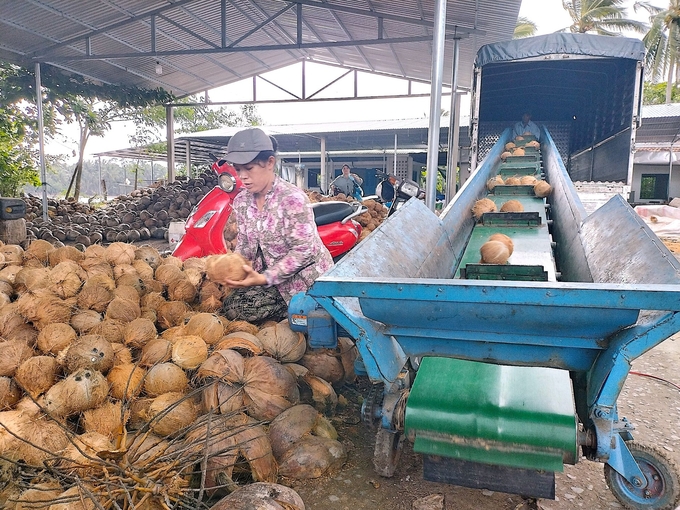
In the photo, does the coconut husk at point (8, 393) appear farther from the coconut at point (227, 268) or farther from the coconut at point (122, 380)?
the coconut at point (227, 268)

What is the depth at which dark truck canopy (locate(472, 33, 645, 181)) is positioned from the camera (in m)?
6.83

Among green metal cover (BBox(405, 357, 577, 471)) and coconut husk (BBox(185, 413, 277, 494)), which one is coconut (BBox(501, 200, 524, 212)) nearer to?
green metal cover (BBox(405, 357, 577, 471))

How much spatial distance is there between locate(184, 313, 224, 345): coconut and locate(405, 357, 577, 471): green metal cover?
52.4 inches

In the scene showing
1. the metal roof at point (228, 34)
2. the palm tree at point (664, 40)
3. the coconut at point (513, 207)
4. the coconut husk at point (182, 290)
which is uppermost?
the palm tree at point (664, 40)

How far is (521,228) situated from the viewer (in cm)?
480

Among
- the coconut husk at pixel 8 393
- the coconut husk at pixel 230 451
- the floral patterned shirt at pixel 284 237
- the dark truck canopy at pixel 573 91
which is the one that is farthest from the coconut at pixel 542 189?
the coconut husk at pixel 8 393

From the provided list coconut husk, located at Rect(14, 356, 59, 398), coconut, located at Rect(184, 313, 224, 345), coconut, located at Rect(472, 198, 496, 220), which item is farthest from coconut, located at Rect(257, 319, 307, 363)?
coconut, located at Rect(472, 198, 496, 220)

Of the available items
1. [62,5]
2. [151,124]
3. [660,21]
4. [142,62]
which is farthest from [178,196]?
[660,21]

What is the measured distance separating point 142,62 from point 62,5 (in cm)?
335

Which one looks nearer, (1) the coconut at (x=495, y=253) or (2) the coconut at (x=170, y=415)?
(2) the coconut at (x=170, y=415)

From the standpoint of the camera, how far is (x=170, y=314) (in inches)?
131

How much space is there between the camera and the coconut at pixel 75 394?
2340 mm

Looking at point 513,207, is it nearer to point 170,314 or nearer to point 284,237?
point 284,237

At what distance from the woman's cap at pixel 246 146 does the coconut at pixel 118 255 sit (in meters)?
1.27
